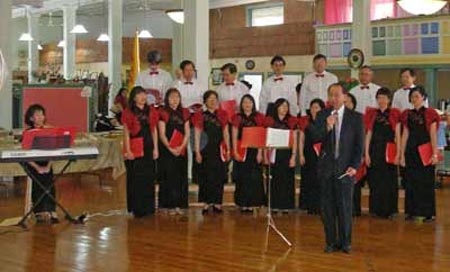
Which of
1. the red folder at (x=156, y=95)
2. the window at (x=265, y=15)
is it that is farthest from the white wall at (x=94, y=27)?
the red folder at (x=156, y=95)

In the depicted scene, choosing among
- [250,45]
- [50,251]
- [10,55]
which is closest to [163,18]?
[250,45]

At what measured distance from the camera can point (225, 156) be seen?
28.5 feet

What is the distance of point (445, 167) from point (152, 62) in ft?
18.4

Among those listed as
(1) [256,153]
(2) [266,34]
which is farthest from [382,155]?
(2) [266,34]

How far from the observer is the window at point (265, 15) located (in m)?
21.2

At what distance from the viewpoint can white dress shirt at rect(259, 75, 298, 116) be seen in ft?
29.6

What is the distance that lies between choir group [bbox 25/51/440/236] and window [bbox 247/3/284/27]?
12.4 m

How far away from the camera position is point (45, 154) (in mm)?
7211

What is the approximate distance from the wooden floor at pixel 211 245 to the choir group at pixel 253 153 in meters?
0.21

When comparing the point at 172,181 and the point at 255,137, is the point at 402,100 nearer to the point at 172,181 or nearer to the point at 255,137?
the point at 255,137

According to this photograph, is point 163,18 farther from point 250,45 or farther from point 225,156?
point 225,156

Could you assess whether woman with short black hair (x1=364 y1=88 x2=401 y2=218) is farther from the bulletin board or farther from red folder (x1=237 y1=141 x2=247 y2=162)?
the bulletin board

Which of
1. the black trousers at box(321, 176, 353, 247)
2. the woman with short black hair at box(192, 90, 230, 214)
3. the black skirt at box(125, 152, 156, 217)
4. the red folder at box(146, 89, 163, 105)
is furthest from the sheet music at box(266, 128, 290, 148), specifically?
the red folder at box(146, 89, 163, 105)

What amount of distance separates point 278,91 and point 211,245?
2657 mm
